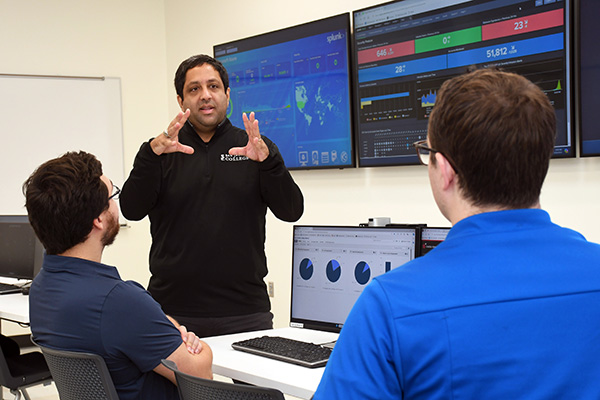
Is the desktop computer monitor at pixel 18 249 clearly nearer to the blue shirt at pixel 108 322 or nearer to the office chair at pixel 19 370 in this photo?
the office chair at pixel 19 370

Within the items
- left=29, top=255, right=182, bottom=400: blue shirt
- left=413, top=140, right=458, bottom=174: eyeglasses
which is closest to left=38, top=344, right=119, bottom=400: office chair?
left=29, top=255, right=182, bottom=400: blue shirt

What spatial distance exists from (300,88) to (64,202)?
2.90 m

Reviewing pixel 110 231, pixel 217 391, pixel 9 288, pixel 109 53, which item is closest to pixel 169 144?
pixel 110 231

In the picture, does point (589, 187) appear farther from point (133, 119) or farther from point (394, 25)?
point (133, 119)

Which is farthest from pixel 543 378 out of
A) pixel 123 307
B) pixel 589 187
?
pixel 589 187

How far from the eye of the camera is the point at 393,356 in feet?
2.96

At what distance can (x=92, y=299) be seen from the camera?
1.72 metres

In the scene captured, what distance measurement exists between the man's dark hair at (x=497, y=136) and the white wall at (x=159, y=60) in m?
2.87

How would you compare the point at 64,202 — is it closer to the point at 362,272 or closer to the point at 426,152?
the point at 362,272

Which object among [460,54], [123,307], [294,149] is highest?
[460,54]

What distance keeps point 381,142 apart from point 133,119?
8.25ft

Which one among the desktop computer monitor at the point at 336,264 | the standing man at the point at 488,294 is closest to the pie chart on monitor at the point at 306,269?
the desktop computer monitor at the point at 336,264

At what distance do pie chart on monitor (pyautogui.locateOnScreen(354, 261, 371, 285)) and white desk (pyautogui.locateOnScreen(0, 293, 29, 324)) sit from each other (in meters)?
1.66

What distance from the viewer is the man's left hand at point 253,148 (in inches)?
96.3
